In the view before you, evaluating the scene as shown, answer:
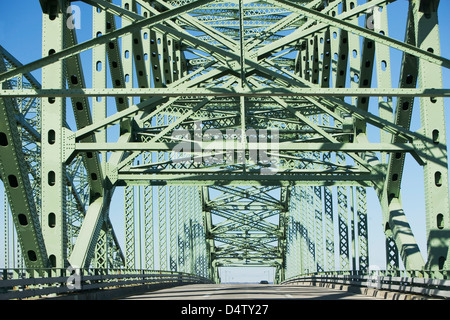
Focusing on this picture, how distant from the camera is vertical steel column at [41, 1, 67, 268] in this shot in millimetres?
18781

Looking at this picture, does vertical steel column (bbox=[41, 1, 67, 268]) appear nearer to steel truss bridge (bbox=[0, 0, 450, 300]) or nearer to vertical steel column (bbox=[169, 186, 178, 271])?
steel truss bridge (bbox=[0, 0, 450, 300])

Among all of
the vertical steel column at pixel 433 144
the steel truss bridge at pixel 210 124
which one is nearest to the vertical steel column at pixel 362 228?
the steel truss bridge at pixel 210 124

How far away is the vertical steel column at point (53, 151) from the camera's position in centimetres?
1878

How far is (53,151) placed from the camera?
20.0 m

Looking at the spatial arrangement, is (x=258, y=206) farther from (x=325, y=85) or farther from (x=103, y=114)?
(x=103, y=114)

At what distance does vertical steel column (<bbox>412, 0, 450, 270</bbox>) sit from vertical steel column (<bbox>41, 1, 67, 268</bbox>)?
30.5ft

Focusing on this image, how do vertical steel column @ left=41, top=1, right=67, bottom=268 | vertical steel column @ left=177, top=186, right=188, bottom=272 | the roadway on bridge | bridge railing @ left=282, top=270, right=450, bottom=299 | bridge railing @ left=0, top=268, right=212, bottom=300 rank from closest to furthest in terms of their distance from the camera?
bridge railing @ left=0, top=268, right=212, bottom=300 → bridge railing @ left=282, top=270, right=450, bottom=299 → the roadway on bridge → vertical steel column @ left=41, top=1, right=67, bottom=268 → vertical steel column @ left=177, top=186, right=188, bottom=272

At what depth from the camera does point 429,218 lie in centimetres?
1964

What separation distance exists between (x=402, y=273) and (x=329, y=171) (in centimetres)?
812

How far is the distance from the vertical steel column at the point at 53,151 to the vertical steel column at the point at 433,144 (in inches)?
366

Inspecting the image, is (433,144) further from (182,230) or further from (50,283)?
(182,230)

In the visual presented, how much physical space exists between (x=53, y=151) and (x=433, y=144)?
1022cm

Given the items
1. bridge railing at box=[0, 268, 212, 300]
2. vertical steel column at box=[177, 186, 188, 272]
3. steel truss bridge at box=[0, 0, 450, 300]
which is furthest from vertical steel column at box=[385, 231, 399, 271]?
vertical steel column at box=[177, 186, 188, 272]

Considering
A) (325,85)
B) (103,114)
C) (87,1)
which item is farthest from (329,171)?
(87,1)
